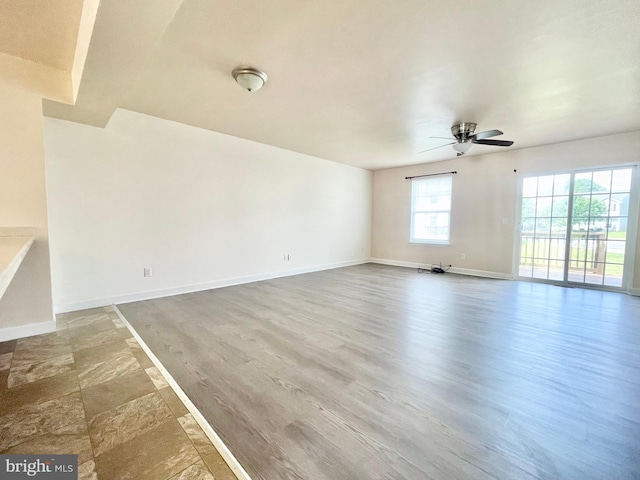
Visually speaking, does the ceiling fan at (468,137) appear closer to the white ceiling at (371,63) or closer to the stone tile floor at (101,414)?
the white ceiling at (371,63)

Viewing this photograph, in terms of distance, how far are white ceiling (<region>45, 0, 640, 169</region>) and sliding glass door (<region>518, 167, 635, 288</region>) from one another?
3.35 ft

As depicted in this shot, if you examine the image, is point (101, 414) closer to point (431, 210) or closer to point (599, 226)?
point (431, 210)

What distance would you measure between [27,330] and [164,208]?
1924 millimetres

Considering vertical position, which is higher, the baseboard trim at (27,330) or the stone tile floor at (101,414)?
the baseboard trim at (27,330)

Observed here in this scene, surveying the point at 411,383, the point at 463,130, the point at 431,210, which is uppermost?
the point at 463,130

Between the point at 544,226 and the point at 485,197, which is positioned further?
the point at 485,197

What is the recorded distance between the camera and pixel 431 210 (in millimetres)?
6465

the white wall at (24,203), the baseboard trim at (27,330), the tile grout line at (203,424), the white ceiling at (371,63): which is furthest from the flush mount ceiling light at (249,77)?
the baseboard trim at (27,330)

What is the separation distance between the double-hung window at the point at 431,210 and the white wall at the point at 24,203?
657 centimetres

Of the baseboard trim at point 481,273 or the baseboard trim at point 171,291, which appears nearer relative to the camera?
the baseboard trim at point 171,291

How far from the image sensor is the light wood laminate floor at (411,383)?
4.11 ft

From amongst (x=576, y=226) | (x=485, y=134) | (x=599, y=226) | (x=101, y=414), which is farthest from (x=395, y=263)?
(x=101, y=414)

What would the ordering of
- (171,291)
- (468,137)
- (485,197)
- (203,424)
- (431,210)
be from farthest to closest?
(431,210)
(485,197)
(171,291)
(468,137)
(203,424)

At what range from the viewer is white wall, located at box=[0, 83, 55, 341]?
230cm
